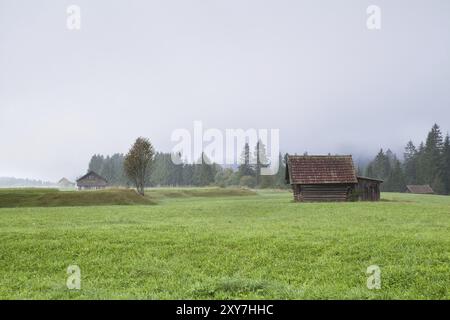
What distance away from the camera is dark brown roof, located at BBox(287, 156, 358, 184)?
4844cm

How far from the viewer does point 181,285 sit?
11000 mm

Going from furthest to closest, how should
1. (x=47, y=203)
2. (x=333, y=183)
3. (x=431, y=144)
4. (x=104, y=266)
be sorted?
(x=431, y=144) → (x=333, y=183) → (x=47, y=203) → (x=104, y=266)

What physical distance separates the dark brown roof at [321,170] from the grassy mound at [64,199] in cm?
1937

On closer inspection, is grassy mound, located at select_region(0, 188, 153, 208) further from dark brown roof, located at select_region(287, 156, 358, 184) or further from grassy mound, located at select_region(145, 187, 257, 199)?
grassy mound, located at select_region(145, 187, 257, 199)

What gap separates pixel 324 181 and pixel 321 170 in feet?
6.61

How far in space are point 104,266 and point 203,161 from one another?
12810 centimetres

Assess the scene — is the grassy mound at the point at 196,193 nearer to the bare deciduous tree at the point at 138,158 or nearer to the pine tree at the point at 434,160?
the bare deciduous tree at the point at 138,158

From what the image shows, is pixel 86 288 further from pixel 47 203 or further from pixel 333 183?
pixel 333 183

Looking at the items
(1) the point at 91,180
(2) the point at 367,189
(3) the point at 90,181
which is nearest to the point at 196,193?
(2) the point at 367,189

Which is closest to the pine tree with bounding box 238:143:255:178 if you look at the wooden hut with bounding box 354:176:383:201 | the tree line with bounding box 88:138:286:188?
the tree line with bounding box 88:138:286:188

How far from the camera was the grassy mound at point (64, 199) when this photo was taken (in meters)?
44.5

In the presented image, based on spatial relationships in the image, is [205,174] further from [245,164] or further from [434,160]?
[434,160]

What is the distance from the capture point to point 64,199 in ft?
152
